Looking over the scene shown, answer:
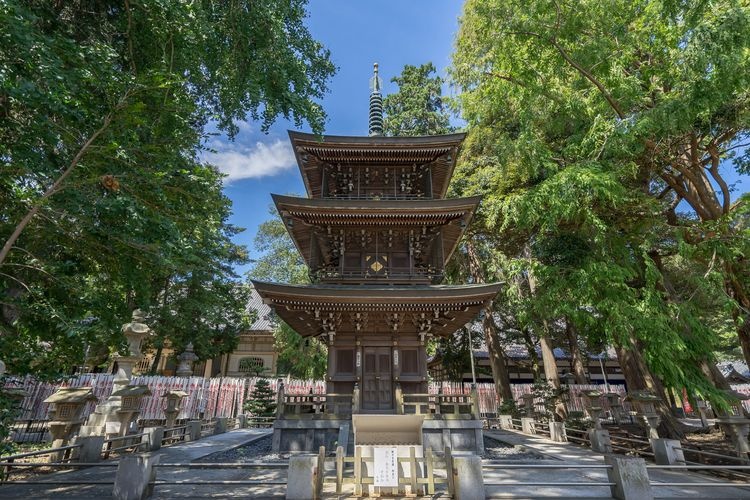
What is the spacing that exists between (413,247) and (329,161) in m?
5.12

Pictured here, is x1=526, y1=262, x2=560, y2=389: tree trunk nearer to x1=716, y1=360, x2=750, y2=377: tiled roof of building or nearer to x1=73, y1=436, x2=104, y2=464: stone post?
x1=73, y1=436, x2=104, y2=464: stone post

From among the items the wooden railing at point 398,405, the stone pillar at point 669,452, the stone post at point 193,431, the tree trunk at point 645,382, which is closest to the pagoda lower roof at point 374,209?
the wooden railing at point 398,405

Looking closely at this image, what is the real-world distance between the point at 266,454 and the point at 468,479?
23.1 feet

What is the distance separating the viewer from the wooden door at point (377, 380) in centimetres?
1225

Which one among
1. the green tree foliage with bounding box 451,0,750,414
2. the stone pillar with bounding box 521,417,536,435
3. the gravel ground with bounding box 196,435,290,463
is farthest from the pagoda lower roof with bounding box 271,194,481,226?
the stone pillar with bounding box 521,417,536,435

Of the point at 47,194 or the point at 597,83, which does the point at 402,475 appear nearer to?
the point at 47,194

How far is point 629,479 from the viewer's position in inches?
243

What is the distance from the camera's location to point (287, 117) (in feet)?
28.9

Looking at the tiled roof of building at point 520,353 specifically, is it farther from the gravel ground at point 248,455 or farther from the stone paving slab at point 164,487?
the stone paving slab at point 164,487

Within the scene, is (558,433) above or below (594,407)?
below

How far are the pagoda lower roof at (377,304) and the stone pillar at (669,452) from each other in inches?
220

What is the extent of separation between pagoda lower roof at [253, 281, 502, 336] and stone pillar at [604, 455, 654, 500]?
5.81m

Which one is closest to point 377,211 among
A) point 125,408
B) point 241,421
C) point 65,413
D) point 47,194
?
point 47,194

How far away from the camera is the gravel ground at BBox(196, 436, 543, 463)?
10.1 meters
